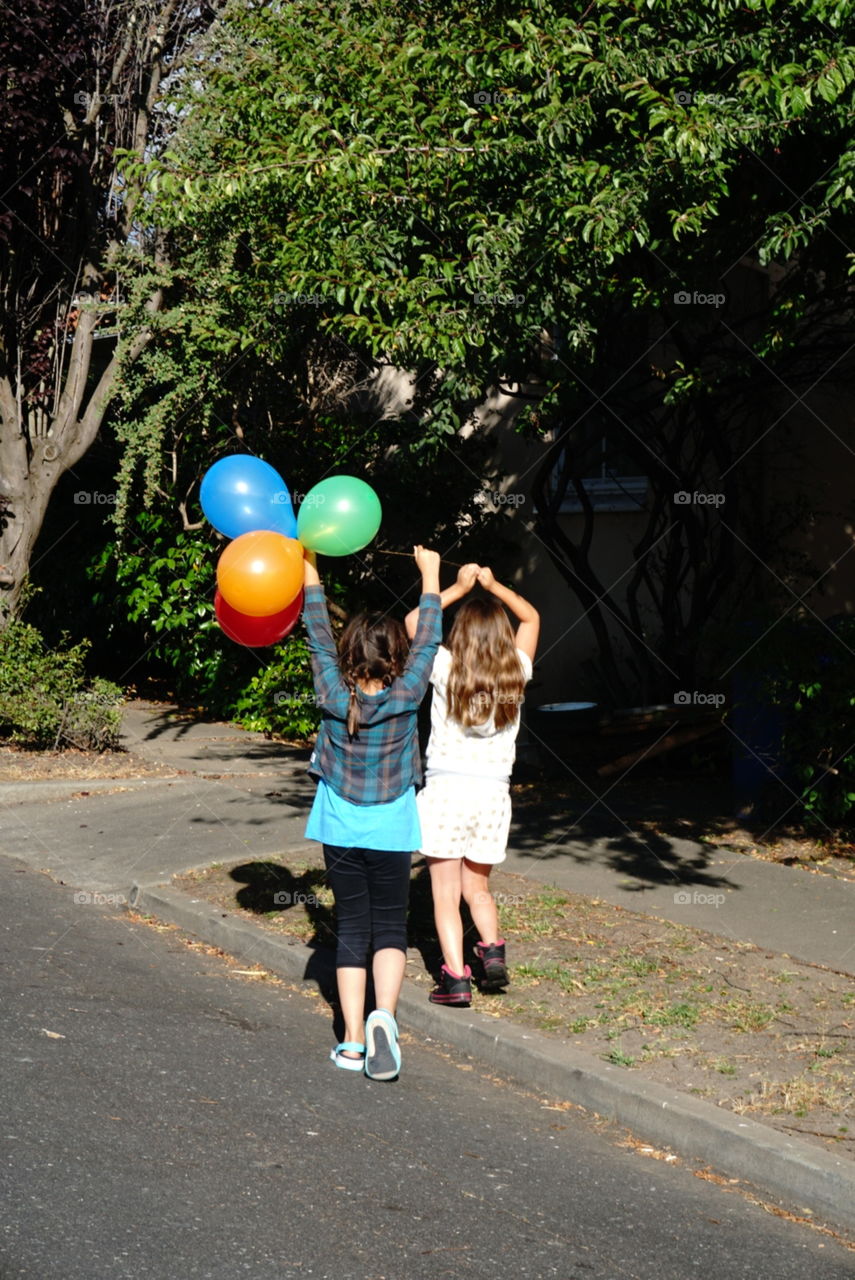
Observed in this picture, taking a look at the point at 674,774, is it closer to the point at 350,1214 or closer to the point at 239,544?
the point at 239,544

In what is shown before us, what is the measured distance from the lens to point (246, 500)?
5.81 metres

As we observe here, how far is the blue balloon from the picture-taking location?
5816mm

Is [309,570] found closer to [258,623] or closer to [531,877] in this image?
[258,623]

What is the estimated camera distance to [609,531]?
524 inches

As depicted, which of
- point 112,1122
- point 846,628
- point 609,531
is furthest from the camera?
point 609,531

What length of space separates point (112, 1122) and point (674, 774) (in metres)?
7.21

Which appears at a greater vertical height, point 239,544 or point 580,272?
point 580,272

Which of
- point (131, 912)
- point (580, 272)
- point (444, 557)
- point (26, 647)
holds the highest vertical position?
point (580, 272)

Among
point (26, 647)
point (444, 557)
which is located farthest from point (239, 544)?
point (444, 557)
